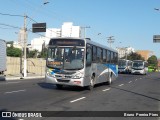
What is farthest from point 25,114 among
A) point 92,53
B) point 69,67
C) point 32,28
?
point 32,28

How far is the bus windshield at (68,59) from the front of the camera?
2042 cm

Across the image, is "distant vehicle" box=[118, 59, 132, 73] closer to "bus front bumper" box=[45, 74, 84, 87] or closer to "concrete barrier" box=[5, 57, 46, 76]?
"concrete barrier" box=[5, 57, 46, 76]

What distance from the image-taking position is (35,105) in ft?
43.9

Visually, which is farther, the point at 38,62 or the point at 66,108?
the point at 38,62

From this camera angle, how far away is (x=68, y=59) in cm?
2055

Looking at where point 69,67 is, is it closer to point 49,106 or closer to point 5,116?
point 49,106

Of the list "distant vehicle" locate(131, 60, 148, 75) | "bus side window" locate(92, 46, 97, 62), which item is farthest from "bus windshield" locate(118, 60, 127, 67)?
"bus side window" locate(92, 46, 97, 62)

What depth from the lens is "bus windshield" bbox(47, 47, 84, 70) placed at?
20422 mm

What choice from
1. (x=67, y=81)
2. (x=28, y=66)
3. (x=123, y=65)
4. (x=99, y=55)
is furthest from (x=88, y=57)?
(x=123, y=65)

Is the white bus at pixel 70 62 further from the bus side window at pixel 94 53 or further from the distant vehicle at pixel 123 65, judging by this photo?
the distant vehicle at pixel 123 65

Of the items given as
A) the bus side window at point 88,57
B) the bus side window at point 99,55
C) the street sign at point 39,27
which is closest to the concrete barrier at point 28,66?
the street sign at point 39,27

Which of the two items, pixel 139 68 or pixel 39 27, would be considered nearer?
pixel 39 27

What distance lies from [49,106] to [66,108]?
0.70 metres

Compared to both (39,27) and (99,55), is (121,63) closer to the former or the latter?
(39,27)
